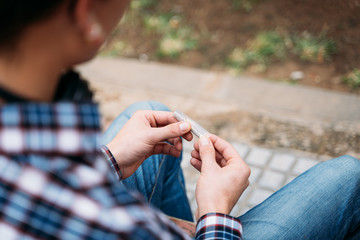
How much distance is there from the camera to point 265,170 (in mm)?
2443

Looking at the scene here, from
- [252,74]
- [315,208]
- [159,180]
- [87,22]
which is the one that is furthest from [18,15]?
[252,74]

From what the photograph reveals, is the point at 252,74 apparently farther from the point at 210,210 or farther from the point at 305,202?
the point at 210,210

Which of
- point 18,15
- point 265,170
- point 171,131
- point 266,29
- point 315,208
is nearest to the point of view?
point 18,15

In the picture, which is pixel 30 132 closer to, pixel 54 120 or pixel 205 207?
pixel 54 120

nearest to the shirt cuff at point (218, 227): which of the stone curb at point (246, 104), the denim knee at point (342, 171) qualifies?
the denim knee at point (342, 171)

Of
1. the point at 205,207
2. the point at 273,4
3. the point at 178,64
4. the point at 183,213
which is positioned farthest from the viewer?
the point at 273,4

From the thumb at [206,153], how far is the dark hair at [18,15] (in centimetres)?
70

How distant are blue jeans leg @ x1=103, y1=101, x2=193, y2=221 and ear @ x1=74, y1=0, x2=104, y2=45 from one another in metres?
0.72

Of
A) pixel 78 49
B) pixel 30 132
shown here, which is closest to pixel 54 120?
pixel 30 132

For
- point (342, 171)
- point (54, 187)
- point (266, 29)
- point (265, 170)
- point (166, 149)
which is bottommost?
point (265, 170)

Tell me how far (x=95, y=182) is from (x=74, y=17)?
316 millimetres

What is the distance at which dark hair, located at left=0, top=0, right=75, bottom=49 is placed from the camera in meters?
0.66

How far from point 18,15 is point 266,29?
3331 mm

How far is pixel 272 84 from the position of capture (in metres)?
3.13
